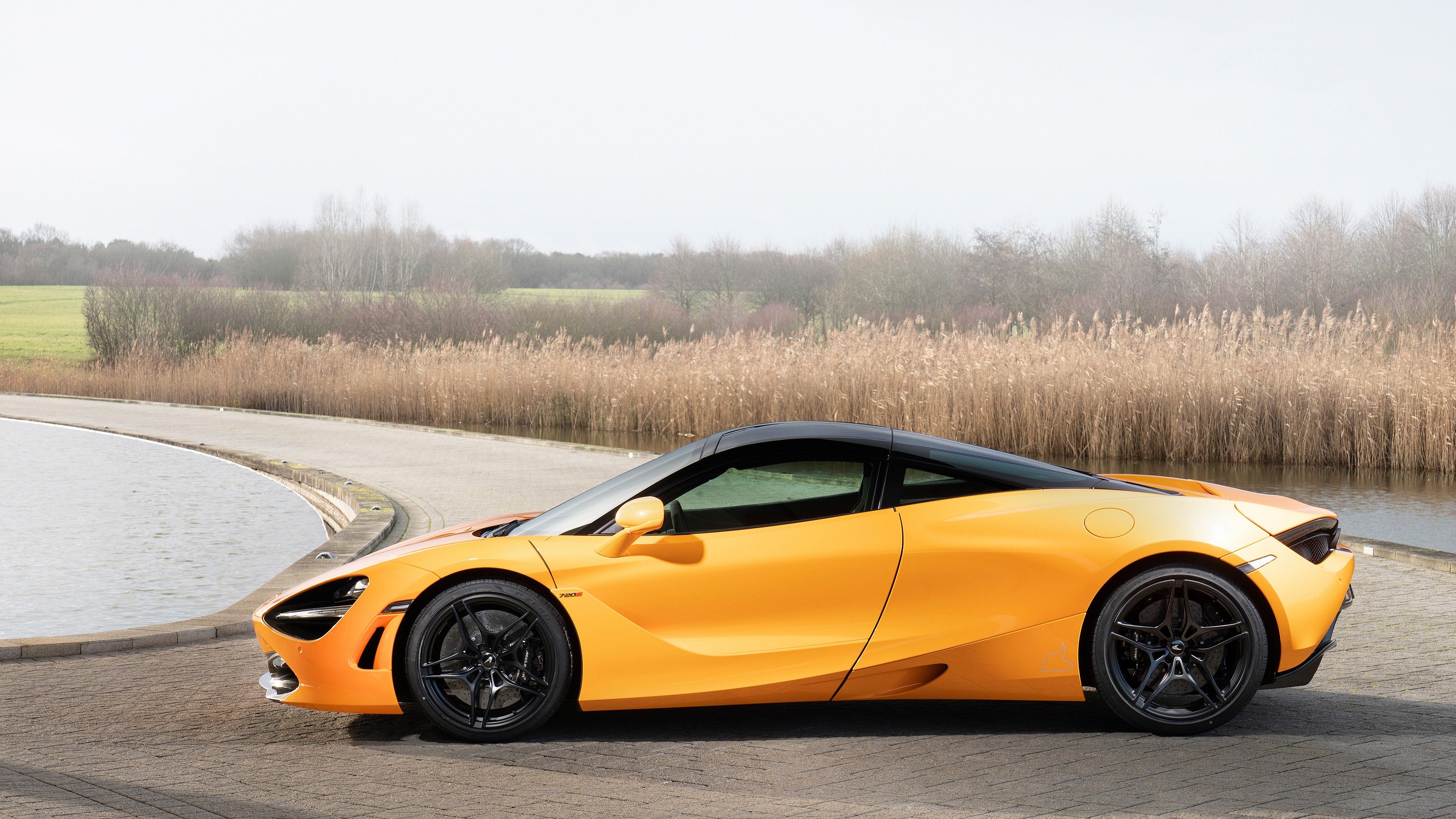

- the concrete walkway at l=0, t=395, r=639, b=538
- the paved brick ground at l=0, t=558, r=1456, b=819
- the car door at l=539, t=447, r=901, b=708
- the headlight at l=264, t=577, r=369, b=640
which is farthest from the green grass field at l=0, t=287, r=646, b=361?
the car door at l=539, t=447, r=901, b=708

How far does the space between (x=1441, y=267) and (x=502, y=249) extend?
6606 centimetres

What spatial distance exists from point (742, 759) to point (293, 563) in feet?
17.0

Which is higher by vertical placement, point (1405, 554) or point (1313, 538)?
point (1313, 538)

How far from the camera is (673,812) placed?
12.0 feet

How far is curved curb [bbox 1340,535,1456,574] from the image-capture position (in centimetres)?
793

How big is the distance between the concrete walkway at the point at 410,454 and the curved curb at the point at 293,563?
12.0 inches

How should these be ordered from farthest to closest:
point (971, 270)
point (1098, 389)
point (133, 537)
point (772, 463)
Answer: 1. point (971, 270)
2. point (1098, 389)
3. point (133, 537)
4. point (772, 463)

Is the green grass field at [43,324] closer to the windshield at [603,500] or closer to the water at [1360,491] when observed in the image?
the water at [1360,491]

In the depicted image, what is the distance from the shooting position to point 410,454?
17.0 m

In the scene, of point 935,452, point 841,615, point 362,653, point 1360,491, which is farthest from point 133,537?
point 1360,491

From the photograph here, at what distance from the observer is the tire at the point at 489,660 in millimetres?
4371

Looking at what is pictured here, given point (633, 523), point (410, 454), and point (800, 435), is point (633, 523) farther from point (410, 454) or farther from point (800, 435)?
point (410, 454)

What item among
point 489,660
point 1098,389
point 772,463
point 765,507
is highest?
point 772,463

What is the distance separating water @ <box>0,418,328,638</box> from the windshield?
3441 mm
